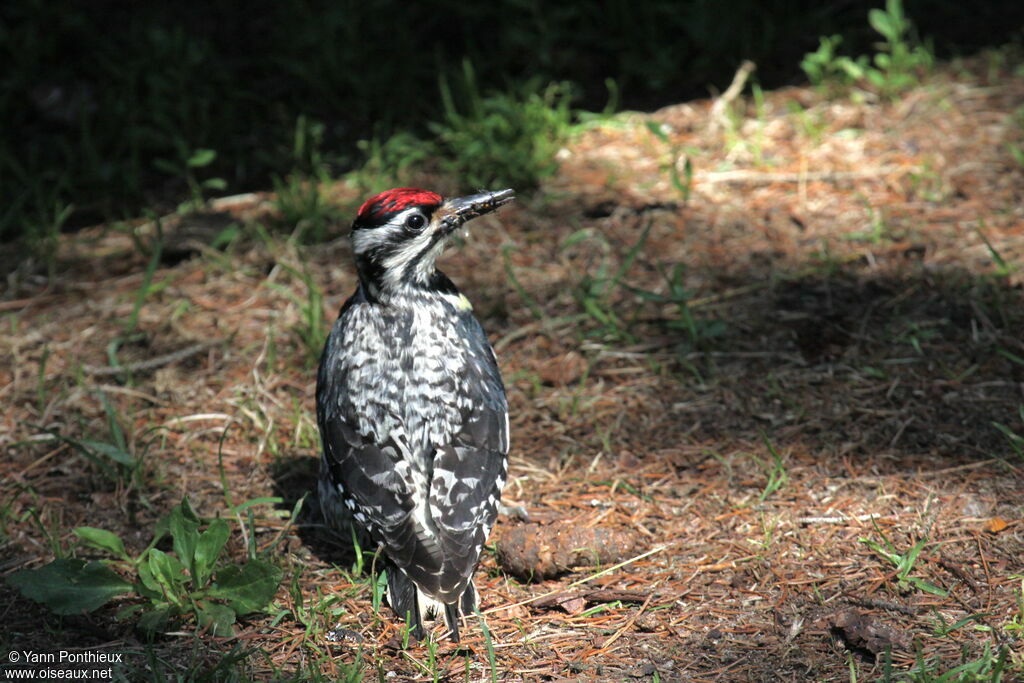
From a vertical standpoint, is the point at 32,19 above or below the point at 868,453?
above

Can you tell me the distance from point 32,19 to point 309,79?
1.83 metres

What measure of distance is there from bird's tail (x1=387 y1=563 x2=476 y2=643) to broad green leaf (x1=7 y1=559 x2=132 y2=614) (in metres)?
0.85

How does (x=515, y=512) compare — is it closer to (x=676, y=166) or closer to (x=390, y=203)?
(x=390, y=203)

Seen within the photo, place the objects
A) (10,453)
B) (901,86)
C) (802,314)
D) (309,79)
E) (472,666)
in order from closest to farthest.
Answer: (472,666) < (10,453) < (802,314) < (901,86) < (309,79)

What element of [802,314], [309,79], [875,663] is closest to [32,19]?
[309,79]

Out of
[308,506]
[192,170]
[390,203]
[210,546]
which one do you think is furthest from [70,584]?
[192,170]

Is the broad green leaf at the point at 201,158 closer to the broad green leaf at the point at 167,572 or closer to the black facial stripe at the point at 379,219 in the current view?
the black facial stripe at the point at 379,219

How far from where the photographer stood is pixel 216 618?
332 cm

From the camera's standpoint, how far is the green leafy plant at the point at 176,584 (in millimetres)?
3283

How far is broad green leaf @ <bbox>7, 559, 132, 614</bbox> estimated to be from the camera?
128 inches

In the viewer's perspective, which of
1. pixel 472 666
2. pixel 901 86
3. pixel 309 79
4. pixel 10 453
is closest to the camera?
pixel 472 666

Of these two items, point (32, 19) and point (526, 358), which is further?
point (32, 19)

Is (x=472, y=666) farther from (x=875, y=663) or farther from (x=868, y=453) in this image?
(x=868, y=453)

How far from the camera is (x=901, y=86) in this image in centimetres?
599
